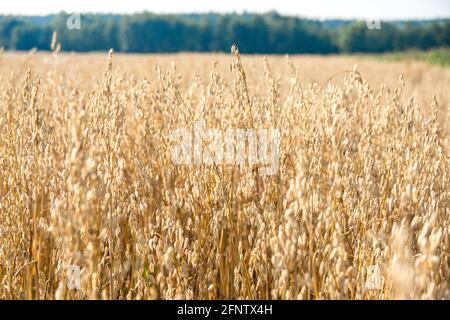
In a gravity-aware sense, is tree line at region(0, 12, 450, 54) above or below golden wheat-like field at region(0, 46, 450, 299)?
above

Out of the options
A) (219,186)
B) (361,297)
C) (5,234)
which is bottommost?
(361,297)

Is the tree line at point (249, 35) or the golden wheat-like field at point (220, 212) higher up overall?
the tree line at point (249, 35)

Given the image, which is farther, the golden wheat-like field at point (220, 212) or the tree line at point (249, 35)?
the tree line at point (249, 35)

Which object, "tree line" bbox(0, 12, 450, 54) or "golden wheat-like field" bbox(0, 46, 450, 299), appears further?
"tree line" bbox(0, 12, 450, 54)

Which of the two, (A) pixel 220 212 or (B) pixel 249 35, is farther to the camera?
(B) pixel 249 35

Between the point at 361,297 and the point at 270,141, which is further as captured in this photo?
the point at 270,141

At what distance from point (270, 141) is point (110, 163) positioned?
0.68 metres

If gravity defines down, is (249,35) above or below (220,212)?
above

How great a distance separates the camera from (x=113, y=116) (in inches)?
74.1

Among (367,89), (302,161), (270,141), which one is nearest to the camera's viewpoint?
(302,161)

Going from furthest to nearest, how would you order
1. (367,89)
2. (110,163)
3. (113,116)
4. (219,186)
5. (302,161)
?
(367,89) < (113,116) < (219,186) < (110,163) < (302,161)
